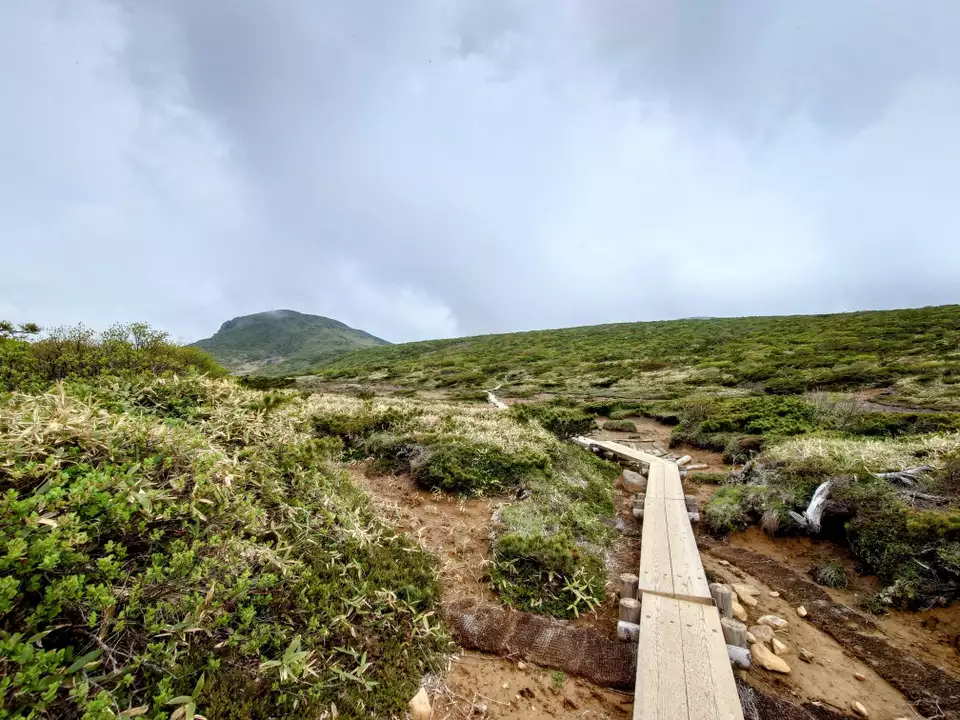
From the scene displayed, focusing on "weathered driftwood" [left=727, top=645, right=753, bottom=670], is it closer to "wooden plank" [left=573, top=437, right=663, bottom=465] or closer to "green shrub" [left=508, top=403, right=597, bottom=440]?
"wooden plank" [left=573, top=437, right=663, bottom=465]

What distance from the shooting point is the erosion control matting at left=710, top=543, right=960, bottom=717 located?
3.48 meters

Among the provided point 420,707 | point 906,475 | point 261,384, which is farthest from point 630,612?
point 261,384

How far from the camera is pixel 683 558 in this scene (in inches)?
193

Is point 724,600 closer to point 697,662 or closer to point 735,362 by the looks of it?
point 697,662

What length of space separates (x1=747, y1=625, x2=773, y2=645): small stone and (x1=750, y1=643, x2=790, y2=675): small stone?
145 millimetres

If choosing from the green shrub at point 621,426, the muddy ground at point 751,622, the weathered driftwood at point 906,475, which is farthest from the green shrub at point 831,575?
the green shrub at point 621,426

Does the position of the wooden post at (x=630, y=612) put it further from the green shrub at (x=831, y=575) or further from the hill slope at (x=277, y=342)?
the hill slope at (x=277, y=342)

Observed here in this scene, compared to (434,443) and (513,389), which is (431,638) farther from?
(513,389)

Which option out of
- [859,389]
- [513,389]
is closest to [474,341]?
[513,389]

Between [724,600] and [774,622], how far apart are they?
2.84ft

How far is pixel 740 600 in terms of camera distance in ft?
16.2

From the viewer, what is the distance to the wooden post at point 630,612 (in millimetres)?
3977

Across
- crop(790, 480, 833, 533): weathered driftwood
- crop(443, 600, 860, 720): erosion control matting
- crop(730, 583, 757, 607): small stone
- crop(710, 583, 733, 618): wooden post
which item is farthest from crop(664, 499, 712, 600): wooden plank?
crop(790, 480, 833, 533): weathered driftwood

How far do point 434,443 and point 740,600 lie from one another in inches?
198
